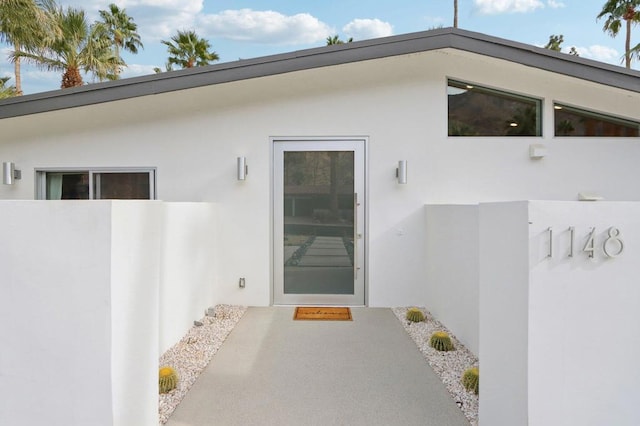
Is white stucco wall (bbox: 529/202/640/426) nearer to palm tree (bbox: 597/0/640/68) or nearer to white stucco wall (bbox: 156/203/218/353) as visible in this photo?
white stucco wall (bbox: 156/203/218/353)

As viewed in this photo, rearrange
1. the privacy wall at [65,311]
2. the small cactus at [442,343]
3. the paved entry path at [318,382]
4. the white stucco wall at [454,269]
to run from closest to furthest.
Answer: the privacy wall at [65,311], the paved entry path at [318,382], the white stucco wall at [454,269], the small cactus at [442,343]

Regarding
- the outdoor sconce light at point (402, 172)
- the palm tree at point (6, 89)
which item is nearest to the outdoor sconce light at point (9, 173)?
the outdoor sconce light at point (402, 172)

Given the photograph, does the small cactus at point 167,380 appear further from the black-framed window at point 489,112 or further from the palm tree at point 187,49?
the palm tree at point 187,49

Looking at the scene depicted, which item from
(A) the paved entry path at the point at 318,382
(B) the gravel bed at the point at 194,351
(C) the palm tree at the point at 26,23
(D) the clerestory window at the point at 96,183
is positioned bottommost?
(A) the paved entry path at the point at 318,382

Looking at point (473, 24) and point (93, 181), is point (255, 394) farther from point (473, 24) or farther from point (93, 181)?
point (473, 24)

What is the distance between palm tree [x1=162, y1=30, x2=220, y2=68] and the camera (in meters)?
17.3

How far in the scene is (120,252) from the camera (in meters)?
2.19

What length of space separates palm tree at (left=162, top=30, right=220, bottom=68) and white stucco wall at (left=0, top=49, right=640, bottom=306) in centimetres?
1258

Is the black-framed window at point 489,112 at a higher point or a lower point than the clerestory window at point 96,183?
higher

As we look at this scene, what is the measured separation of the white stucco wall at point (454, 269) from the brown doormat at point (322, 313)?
1.19m

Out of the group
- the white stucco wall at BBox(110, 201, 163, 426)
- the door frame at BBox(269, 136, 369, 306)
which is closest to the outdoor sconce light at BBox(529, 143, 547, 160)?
the door frame at BBox(269, 136, 369, 306)

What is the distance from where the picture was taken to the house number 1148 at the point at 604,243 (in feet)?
7.07

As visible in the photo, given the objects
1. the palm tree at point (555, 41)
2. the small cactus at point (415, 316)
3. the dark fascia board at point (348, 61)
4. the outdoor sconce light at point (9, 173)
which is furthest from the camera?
the palm tree at point (555, 41)

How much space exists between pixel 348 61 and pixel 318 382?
3.86 metres
